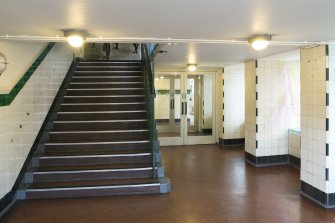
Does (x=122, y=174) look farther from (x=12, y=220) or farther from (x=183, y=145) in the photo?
(x=183, y=145)

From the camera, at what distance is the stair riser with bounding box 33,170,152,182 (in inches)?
184

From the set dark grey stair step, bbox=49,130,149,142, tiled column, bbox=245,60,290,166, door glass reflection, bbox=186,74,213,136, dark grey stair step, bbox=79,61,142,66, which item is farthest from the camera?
door glass reflection, bbox=186,74,213,136

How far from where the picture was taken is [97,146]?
213 inches

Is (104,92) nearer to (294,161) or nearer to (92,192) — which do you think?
(92,192)

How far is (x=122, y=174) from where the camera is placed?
485 centimetres

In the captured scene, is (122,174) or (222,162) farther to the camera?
(222,162)

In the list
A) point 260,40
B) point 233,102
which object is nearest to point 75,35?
point 260,40

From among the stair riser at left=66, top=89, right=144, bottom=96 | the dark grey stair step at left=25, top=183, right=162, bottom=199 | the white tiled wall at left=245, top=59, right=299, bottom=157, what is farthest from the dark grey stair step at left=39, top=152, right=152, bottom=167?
the white tiled wall at left=245, top=59, right=299, bottom=157

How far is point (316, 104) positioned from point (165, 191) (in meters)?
2.63

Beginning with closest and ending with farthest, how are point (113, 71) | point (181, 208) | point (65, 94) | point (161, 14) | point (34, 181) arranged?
1. point (161, 14)
2. point (181, 208)
3. point (34, 181)
4. point (65, 94)
5. point (113, 71)

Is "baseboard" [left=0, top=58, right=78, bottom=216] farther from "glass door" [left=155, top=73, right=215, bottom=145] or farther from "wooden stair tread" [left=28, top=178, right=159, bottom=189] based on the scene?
"glass door" [left=155, top=73, right=215, bottom=145]

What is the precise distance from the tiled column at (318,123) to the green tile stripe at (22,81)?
427cm

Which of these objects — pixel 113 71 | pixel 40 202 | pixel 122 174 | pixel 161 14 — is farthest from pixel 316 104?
pixel 113 71

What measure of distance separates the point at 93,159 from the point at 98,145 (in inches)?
14.9
